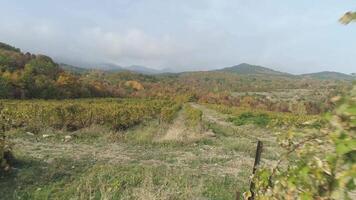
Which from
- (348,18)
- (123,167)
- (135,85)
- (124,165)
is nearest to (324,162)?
(348,18)

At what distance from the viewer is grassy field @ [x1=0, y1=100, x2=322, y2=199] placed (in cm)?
702

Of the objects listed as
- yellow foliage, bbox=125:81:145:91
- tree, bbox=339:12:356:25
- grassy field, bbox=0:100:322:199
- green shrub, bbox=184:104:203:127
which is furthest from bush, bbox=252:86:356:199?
yellow foliage, bbox=125:81:145:91

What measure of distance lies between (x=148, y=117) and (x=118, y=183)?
15.9 m

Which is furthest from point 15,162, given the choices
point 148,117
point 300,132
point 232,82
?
point 232,82

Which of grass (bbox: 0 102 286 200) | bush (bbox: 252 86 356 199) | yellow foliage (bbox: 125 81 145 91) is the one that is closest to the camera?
bush (bbox: 252 86 356 199)

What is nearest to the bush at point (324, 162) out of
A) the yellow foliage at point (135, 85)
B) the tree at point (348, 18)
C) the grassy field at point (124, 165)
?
the tree at point (348, 18)

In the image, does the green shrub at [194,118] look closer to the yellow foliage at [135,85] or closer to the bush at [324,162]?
the bush at [324,162]

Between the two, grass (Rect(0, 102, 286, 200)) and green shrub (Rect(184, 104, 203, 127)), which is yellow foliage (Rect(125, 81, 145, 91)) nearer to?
green shrub (Rect(184, 104, 203, 127))

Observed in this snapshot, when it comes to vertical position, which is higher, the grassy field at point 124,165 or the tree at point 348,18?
the tree at point 348,18

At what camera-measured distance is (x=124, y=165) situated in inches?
365

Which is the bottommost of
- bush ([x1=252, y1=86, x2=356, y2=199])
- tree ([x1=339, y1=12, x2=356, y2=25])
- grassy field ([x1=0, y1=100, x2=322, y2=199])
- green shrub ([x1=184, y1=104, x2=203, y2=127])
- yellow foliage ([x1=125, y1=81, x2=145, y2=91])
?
yellow foliage ([x1=125, y1=81, x2=145, y2=91])

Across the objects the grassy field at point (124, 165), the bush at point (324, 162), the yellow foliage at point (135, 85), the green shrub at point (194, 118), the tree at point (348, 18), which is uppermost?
the tree at point (348, 18)

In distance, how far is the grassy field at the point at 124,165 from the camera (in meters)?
7.02

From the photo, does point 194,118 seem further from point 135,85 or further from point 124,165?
point 135,85
